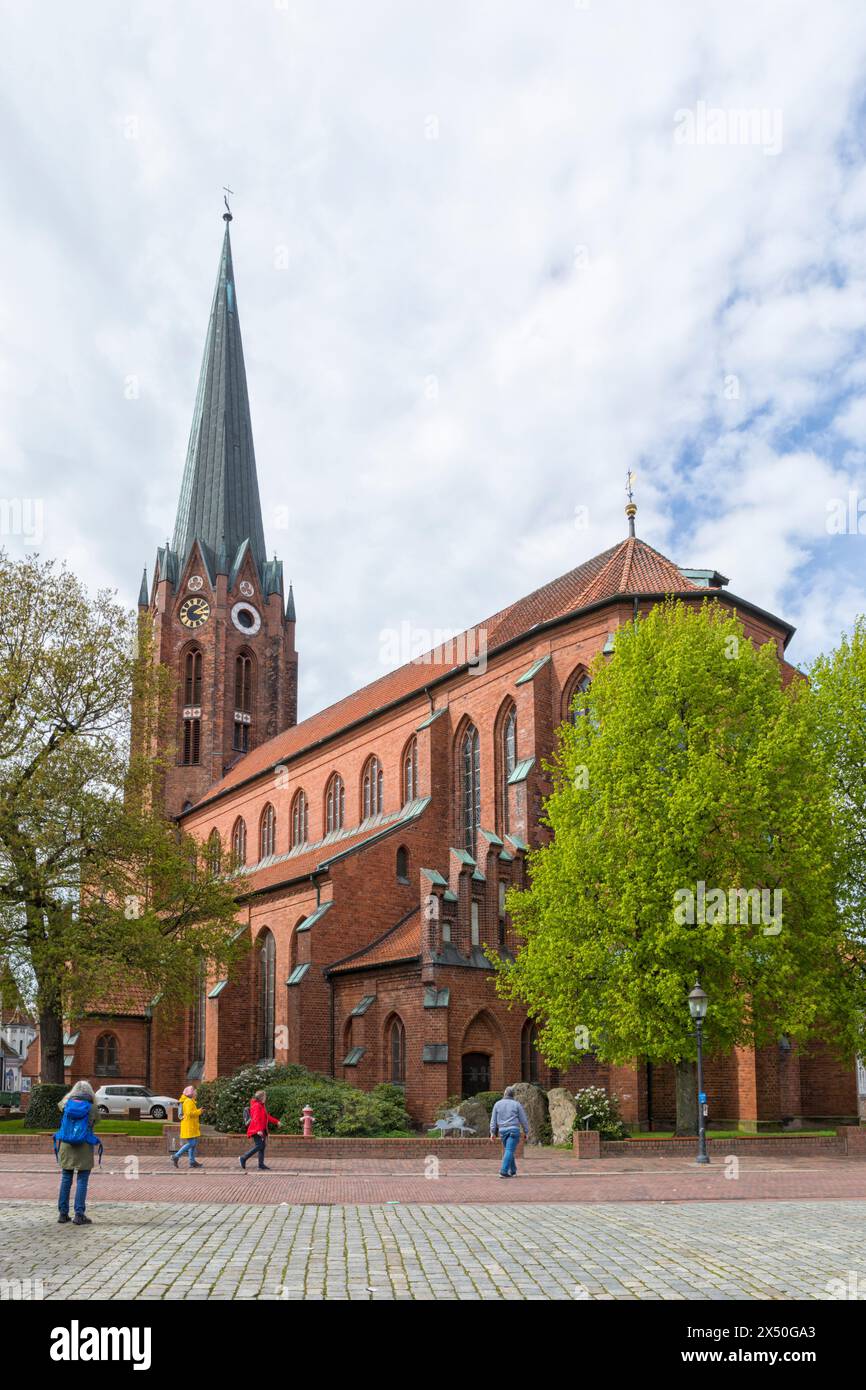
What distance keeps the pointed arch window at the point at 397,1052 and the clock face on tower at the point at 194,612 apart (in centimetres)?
3838

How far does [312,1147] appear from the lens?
23.8 meters

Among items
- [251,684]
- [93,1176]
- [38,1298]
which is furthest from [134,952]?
[251,684]

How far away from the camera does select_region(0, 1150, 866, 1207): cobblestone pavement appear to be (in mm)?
16516

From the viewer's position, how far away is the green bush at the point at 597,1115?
83.9 ft

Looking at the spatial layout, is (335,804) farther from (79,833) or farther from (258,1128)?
(258,1128)

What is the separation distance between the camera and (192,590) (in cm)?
6738

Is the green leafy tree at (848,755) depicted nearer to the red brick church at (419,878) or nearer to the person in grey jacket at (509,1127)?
the red brick church at (419,878)

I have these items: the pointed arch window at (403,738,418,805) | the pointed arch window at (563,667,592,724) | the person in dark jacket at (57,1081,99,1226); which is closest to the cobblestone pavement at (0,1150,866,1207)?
the person in dark jacket at (57,1081,99,1226)

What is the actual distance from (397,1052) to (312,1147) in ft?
29.5

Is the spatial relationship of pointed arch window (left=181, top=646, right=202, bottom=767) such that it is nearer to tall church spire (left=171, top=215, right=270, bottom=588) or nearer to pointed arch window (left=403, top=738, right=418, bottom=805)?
tall church spire (left=171, top=215, right=270, bottom=588)

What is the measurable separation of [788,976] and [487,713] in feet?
51.8

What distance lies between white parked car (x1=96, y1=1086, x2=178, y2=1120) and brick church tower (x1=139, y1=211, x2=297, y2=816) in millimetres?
22516

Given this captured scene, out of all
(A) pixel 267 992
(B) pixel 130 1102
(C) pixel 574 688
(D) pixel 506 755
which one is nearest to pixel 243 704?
(A) pixel 267 992
